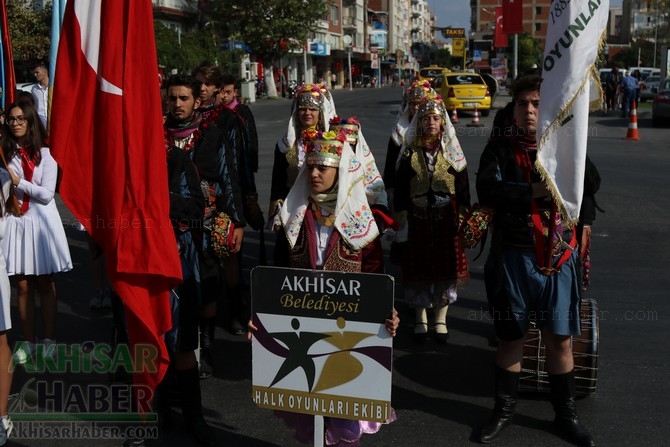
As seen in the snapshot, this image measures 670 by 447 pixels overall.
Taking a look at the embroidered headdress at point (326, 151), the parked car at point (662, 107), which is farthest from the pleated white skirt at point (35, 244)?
the parked car at point (662, 107)

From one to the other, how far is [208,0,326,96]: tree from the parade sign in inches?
1835

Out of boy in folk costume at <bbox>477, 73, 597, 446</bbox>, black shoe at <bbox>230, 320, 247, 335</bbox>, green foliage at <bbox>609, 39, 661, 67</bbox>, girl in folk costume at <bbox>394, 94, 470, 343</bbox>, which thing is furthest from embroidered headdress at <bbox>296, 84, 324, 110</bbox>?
green foliage at <bbox>609, 39, 661, 67</bbox>

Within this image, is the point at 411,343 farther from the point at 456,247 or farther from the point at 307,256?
the point at 307,256

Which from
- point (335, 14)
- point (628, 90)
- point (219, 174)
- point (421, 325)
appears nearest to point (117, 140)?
point (219, 174)

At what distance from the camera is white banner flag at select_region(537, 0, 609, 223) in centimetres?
396

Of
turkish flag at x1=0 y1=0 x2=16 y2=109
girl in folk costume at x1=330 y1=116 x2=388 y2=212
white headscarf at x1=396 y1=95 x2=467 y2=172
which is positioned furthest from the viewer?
white headscarf at x1=396 y1=95 x2=467 y2=172

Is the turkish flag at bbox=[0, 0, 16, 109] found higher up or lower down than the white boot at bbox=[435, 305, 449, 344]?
higher up

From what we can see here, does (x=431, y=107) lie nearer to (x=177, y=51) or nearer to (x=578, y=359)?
(x=578, y=359)

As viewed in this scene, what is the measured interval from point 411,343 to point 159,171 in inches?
125

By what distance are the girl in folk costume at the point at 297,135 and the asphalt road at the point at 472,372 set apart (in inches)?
54.4

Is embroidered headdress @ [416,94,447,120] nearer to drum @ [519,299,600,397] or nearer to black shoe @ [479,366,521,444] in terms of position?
drum @ [519,299,600,397]

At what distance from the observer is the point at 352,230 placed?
444cm

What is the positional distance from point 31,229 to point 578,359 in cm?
398

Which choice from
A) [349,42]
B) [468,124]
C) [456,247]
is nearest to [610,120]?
[468,124]
